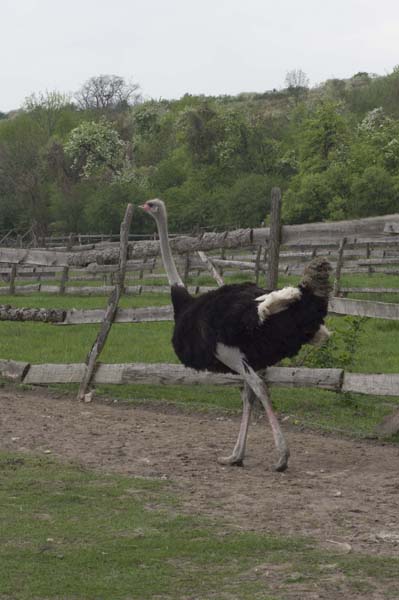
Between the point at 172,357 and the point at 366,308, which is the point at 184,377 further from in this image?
the point at 172,357

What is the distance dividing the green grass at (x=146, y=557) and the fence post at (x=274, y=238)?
3182 millimetres

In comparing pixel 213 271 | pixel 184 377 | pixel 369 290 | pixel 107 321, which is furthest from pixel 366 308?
pixel 369 290

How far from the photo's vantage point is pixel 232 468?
7152 millimetres

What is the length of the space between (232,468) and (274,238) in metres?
2.40

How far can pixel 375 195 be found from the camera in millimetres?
38875

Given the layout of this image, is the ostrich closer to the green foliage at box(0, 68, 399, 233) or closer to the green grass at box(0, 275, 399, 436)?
the green grass at box(0, 275, 399, 436)

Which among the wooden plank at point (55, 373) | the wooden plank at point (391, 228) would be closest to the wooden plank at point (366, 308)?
the wooden plank at point (391, 228)

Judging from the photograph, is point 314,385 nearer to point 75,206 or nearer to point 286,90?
point 75,206

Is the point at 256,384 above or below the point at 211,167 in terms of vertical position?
below

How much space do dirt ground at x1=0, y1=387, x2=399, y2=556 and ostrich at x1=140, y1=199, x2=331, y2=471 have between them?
0.37m

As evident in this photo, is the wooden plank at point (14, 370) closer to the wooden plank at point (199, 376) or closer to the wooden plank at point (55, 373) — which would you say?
the wooden plank at point (55, 373)

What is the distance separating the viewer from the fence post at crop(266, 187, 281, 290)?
29.1 ft

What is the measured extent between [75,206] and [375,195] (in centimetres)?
1827

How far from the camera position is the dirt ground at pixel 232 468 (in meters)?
5.59
